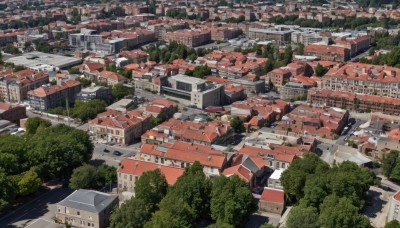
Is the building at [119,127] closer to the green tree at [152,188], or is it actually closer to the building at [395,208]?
the green tree at [152,188]

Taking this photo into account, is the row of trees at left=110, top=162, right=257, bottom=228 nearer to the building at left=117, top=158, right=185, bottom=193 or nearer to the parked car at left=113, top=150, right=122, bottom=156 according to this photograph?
the building at left=117, top=158, right=185, bottom=193

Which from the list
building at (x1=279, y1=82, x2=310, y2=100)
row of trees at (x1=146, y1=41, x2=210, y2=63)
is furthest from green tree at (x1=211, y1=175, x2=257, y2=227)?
row of trees at (x1=146, y1=41, x2=210, y2=63)

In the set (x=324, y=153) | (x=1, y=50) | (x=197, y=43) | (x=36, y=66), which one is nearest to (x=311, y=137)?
(x=324, y=153)

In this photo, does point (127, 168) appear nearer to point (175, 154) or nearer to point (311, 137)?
point (175, 154)

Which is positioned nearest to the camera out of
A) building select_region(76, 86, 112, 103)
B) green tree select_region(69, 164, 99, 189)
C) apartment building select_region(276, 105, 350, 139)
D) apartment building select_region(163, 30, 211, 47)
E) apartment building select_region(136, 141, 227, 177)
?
green tree select_region(69, 164, 99, 189)

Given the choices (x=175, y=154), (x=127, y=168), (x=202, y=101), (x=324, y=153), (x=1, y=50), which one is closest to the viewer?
(x=127, y=168)

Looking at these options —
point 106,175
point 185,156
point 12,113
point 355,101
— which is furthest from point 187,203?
point 355,101

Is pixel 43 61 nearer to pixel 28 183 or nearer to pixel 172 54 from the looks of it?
pixel 172 54

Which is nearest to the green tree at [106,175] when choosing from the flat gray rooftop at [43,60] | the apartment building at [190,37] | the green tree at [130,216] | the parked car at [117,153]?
the parked car at [117,153]
